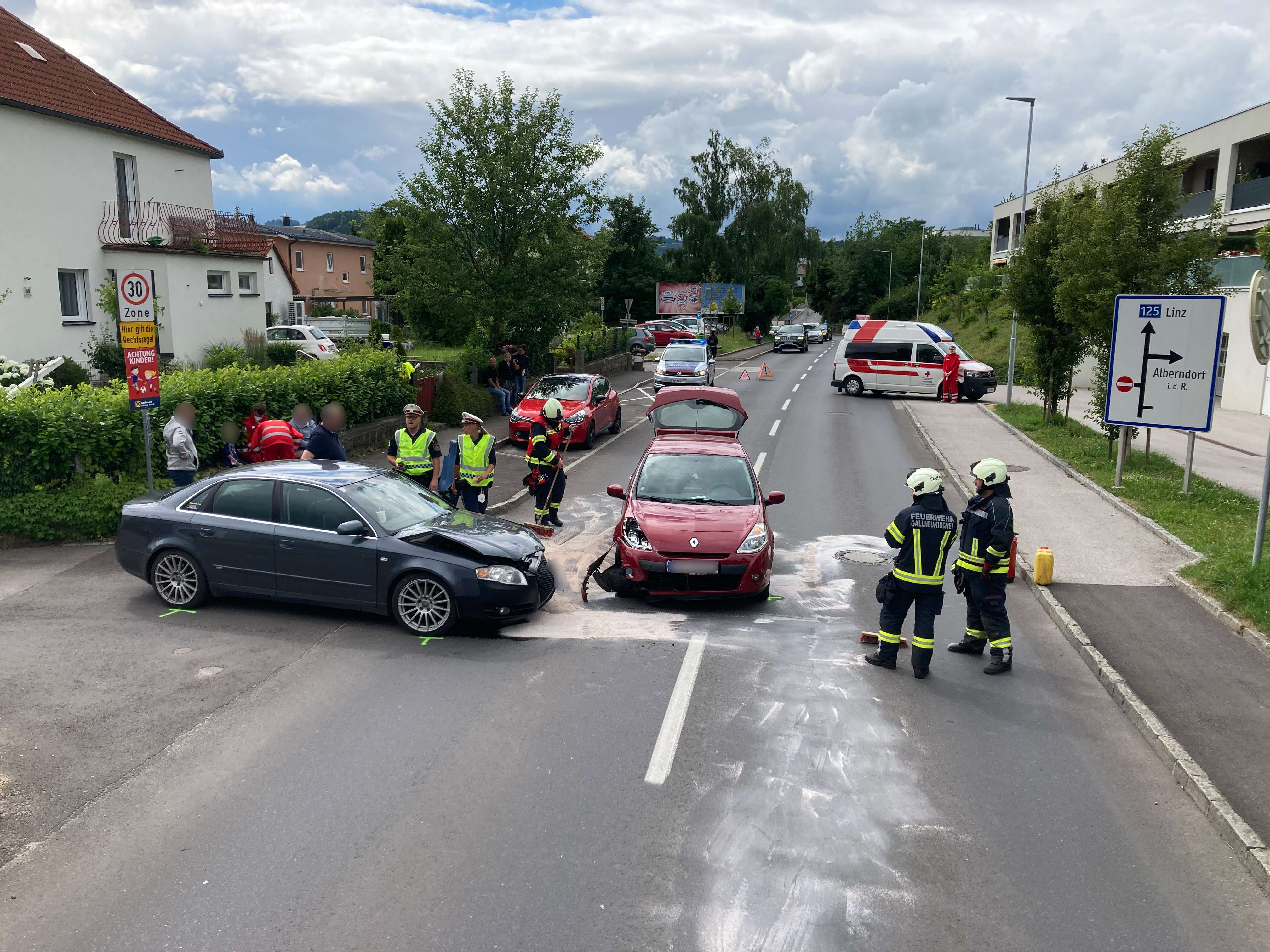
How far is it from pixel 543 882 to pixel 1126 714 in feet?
16.1

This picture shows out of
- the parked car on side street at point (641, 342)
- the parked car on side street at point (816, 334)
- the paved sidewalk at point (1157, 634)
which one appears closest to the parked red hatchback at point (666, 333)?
the parked car on side street at point (641, 342)

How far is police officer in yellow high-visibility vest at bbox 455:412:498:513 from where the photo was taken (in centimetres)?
1170

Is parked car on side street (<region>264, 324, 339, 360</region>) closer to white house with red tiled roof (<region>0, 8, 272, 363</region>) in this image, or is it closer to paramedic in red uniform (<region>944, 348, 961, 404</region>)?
white house with red tiled roof (<region>0, 8, 272, 363</region>)

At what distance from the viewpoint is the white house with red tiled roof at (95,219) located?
21.8 m

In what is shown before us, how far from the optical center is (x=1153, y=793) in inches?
237

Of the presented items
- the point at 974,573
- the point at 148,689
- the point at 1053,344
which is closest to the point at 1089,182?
the point at 1053,344

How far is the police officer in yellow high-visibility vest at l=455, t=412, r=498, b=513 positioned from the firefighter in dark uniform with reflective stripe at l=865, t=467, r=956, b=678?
18.2 ft

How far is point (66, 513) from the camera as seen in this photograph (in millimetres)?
11688

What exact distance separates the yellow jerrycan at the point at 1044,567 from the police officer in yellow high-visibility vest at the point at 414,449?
23.0 ft

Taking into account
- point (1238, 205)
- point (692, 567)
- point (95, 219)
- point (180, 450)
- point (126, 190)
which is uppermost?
point (1238, 205)

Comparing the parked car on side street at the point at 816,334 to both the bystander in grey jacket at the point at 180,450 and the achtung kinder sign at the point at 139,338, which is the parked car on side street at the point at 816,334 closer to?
the bystander in grey jacket at the point at 180,450

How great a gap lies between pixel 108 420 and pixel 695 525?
7.97 m

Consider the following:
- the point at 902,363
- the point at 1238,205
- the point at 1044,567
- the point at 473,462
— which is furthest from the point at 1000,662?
the point at 1238,205

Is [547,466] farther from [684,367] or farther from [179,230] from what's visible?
[684,367]
